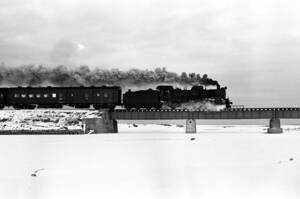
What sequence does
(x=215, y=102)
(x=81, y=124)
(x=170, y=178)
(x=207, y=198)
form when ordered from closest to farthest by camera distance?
1. (x=207, y=198)
2. (x=170, y=178)
3. (x=81, y=124)
4. (x=215, y=102)

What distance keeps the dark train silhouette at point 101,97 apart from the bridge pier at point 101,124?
4055 mm

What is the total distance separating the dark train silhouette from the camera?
6806 cm

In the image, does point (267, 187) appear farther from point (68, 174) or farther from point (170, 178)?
point (68, 174)

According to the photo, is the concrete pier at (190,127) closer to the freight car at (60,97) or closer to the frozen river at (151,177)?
the freight car at (60,97)

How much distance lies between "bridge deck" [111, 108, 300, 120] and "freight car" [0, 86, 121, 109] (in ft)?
12.1

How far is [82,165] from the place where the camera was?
20.3 meters

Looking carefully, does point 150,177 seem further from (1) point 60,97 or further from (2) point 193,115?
(1) point 60,97

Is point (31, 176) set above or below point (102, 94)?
below

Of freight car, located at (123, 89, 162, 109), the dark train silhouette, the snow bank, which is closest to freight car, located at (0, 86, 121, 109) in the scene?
the dark train silhouette

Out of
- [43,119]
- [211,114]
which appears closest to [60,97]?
[43,119]

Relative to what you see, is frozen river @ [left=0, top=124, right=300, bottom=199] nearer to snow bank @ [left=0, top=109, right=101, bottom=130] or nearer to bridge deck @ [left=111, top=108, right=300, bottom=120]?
snow bank @ [left=0, top=109, right=101, bottom=130]

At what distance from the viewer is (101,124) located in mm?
63125

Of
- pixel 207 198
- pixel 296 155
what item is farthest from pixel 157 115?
pixel 207 198

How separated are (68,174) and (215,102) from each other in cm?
5202
